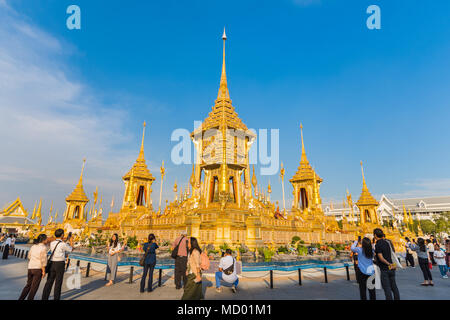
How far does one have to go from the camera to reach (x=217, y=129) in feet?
95.1

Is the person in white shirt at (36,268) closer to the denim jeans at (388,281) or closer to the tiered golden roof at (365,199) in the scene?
the denim jeans at (388,281)

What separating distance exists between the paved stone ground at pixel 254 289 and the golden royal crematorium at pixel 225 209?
300 inches

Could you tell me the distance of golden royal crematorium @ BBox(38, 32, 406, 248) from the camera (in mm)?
18344

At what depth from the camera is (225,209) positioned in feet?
67.7

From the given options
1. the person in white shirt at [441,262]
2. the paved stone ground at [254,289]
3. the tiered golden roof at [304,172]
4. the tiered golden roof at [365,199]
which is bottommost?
the paved stone ground at [254,289]

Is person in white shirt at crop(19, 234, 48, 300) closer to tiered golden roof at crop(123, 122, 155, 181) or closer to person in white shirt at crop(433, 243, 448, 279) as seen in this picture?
person in white shirt at crop(433, 243, 448, 279)

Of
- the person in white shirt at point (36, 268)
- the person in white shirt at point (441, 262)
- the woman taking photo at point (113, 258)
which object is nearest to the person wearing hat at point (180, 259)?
the woman taking photo at point (113, 258)

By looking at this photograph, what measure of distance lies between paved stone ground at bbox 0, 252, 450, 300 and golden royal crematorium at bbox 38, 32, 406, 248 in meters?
7.61

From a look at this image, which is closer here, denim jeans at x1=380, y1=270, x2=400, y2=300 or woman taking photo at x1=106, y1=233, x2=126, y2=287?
denim jeans at x1=380, y1=270, x2=400, y2=300

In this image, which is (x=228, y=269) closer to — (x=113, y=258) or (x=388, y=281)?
(x=388, y=281)

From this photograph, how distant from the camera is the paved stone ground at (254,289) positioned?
718 centimetres

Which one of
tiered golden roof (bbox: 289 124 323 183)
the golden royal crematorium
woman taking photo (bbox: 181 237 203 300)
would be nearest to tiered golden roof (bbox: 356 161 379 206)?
the golden royal crematorium

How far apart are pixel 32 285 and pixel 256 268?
7.14 meters
